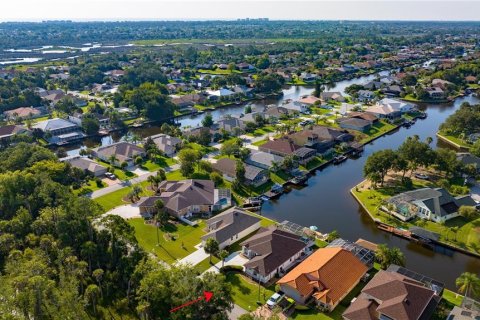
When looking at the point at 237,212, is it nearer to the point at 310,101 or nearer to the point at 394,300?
the point at 394,300

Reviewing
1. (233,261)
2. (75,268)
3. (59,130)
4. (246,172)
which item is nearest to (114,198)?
(246,172)

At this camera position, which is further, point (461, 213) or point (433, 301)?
point (461, 213)

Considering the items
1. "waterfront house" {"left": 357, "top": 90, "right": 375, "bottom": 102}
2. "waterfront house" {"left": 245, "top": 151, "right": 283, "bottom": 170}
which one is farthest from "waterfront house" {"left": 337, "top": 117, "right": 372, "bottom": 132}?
"waterfront house" {"left": 245, "top": 151, "right": 283, "bottom": 170}

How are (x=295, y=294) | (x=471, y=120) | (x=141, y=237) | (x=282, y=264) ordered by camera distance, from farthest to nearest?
Result: (x=471, y=120) < (x=141, y=237) < (x=282, y=264) < (x=295, y=294)

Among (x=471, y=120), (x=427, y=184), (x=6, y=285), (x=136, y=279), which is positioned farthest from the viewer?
(x=471, y=120)

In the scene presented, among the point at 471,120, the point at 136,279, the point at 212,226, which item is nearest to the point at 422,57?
the point at 471,120

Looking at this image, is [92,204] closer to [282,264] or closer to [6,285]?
[6,285]
